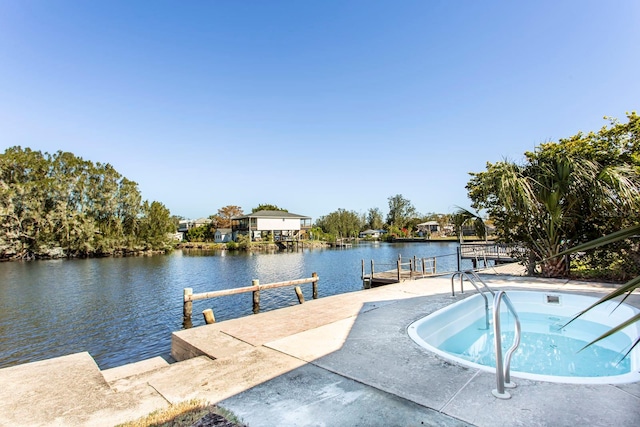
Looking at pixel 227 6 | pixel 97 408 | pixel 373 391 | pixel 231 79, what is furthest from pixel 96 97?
pixel 373 391

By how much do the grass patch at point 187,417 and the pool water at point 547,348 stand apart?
392cm

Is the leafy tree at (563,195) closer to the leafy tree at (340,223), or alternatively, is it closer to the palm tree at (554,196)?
the palm tree at (554,196)

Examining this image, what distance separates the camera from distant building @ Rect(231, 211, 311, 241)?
52800 mm

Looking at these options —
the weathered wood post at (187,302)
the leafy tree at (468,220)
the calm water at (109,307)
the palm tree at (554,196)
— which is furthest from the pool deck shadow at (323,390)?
the leafy tree at (468,220)

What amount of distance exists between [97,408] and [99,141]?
731 inches

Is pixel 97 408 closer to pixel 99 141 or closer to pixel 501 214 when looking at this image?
pixel 501 214

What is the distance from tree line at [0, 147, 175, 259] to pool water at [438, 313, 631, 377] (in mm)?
42330

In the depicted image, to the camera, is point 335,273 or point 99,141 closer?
point 99,141

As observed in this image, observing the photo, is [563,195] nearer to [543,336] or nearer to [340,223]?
[543,336]

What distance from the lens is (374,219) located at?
3519 inches

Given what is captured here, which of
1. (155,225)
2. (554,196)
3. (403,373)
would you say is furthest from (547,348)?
(155,225)

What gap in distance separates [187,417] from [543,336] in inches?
271

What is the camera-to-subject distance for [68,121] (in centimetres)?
1530

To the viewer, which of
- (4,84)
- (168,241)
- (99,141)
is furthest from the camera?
(168,241)
